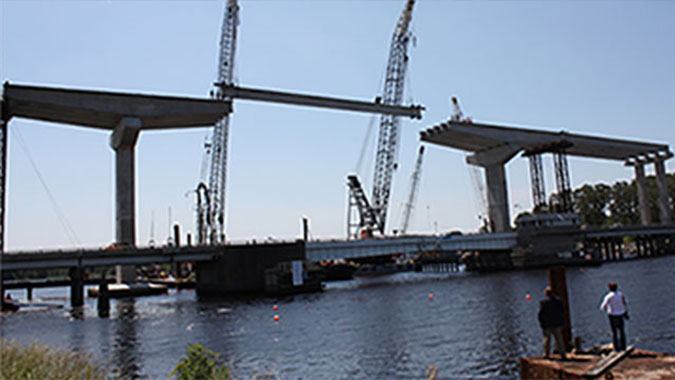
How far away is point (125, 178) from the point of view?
77.0 metres

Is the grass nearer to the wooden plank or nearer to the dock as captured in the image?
the dock

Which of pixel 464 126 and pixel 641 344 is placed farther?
pixel 464 126

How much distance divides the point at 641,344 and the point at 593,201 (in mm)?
174106

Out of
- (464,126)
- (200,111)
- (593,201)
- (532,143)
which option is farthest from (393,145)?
(593,201)

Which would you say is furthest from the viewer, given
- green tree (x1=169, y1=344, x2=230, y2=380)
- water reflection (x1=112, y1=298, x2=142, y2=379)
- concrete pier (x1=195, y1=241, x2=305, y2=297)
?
concrete pier (x1=195, y1=241, x2=305, y2=297)

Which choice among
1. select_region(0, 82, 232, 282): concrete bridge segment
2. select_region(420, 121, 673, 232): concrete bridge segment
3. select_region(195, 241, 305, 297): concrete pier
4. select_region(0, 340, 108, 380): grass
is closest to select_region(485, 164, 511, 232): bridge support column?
select_region(420, 121, 673, 232): concrete bridge segment

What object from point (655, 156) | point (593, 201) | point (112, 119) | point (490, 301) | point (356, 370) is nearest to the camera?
point (356, 370)

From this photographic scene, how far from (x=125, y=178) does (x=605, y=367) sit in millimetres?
72651

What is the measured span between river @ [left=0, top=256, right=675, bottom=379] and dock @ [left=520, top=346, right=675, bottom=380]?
19.6 ft

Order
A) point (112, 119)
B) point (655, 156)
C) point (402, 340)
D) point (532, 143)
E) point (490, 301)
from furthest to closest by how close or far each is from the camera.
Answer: point (655, 156) → point (532, 143) → point (112, 119) → point (490, 301) → point (402, 340)

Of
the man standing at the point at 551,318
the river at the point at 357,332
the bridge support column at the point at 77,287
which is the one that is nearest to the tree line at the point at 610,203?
the river at the point at 357,332

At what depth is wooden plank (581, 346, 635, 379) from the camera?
46.1ft

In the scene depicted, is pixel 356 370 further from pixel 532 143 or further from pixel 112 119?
pixel 532 143

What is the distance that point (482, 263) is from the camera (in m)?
112
